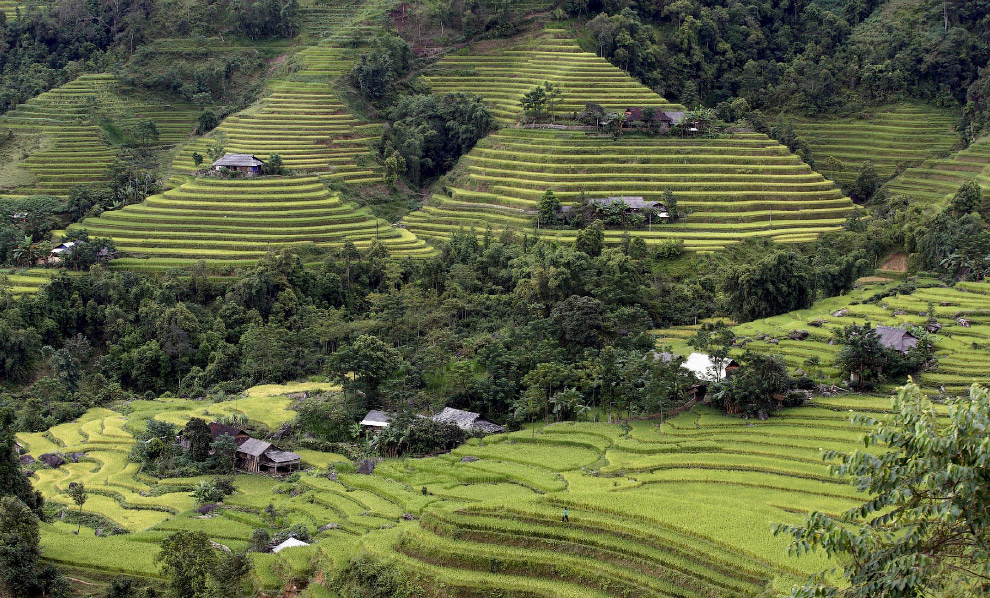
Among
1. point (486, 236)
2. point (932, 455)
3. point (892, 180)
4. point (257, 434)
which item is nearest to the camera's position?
point (932, 455)

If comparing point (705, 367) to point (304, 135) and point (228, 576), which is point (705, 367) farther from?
point (304, 135)

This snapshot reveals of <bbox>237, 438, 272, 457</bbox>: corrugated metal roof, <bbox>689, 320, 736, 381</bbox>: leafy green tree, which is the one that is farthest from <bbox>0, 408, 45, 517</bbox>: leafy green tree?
<bbox>689, 320, 736, 381</bbox>: leafy green tree

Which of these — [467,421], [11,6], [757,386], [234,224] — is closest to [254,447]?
[467,421]

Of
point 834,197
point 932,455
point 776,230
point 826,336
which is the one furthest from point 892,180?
point 932,455

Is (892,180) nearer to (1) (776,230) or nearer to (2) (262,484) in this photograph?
(1) (776,230)

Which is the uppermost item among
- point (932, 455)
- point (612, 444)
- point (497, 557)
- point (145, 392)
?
point (932, 455)

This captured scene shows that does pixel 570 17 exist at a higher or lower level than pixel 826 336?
higher

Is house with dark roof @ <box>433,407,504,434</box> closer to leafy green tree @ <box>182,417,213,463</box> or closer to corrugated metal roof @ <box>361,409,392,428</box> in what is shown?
corrugated metal roof @ <box>361,409,392,428</box>

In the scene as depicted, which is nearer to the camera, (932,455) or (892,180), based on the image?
(932,455)
